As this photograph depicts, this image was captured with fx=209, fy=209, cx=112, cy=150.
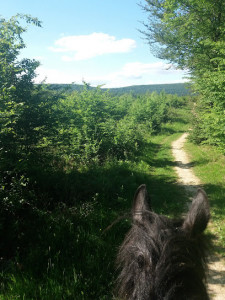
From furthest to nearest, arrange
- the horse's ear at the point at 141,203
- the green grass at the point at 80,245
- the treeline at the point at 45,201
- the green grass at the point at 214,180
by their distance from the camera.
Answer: the green grass at the point at 214,180, the treeline at the point at 45,201, the green grass at the point at 80,245, the horse's ear at the point at 141,203

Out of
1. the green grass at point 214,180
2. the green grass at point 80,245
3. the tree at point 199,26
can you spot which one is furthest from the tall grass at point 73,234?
the tree at point 199,26

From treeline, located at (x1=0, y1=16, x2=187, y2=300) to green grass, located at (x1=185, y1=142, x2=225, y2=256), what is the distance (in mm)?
2199

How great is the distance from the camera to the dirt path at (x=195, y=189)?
322 centimetres

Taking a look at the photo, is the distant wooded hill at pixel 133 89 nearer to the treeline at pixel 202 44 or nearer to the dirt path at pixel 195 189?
the treeline at pixel 202 44

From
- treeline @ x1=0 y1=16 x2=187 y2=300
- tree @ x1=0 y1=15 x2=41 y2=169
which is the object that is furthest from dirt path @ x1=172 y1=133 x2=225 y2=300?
tree @ x1=0 y1=15 x2=41 y2=169

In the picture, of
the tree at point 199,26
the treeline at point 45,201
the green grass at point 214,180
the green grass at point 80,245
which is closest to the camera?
the green grass at point 80,245

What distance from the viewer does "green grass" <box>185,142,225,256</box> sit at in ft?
15.8

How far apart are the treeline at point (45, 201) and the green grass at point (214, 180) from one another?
86.6 inches

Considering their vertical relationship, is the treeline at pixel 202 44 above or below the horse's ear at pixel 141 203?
above

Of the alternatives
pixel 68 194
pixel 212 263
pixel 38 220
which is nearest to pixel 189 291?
pixel 212 263

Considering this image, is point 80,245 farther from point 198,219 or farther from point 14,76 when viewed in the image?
point 14,76

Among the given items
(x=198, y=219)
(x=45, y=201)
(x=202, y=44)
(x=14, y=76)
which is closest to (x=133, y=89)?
(x=202, y=44)

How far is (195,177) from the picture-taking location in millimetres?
8625

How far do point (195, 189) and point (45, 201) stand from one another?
5103 mm
